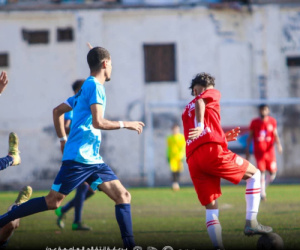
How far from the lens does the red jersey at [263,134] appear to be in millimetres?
15352

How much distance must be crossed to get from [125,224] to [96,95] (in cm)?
128

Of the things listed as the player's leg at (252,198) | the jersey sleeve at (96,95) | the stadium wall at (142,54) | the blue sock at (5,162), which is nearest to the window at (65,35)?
the stadium wall at (142,54)

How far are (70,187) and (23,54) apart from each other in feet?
71.8

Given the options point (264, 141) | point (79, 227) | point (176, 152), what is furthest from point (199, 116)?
point (176, 152)

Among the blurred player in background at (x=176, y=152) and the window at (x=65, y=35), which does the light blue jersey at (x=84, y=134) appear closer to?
the blurred player in background at (x=176, y=152)

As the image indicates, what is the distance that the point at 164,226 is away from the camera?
1012 centimetres

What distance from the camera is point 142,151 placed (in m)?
26.8

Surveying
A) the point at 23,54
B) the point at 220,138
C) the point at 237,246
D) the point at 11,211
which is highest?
the point at 23,54

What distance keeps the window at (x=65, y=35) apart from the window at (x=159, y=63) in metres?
2.97

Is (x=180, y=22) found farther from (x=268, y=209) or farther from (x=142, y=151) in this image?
(x=268, y=209)

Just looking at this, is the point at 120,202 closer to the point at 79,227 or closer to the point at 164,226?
the point at 79,227

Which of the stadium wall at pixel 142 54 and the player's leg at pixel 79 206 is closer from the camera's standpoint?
the player's leg at pixel 79 206

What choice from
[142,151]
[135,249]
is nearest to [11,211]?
[135,249]

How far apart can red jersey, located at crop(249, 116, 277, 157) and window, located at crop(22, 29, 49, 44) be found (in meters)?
14.6
